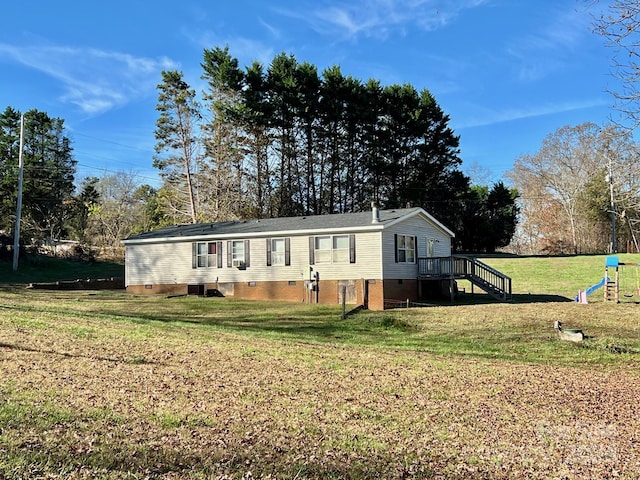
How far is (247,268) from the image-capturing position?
22.6m

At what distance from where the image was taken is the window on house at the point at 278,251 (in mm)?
21812

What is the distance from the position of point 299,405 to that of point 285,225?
16.9 m

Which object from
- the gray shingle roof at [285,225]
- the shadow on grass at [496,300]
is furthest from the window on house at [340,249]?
the shadow on grass at [496,300]

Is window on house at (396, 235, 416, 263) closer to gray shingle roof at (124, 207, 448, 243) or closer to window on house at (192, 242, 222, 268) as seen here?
gray shingle roof at (124, 207, 448, 243)

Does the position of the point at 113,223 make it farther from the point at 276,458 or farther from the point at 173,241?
the point at 276,458

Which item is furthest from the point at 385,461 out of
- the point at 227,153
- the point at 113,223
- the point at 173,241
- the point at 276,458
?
the point at 113,223

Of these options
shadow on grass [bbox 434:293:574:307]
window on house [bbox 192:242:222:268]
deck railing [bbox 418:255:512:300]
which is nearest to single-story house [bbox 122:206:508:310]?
window on house [bbox 192:242:222:268]

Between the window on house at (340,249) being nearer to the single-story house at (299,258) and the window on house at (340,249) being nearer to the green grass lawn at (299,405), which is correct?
the single-story house at (299,258)

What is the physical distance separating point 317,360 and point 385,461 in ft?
14.5

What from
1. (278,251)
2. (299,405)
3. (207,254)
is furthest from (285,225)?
(299,405)

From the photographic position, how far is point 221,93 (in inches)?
1486

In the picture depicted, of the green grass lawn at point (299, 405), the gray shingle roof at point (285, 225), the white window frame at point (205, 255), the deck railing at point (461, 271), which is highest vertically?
the gray shingle roof at point (285, 225)

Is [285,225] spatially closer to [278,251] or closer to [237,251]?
[278,251]

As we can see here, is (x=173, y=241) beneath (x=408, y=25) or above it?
beneath
